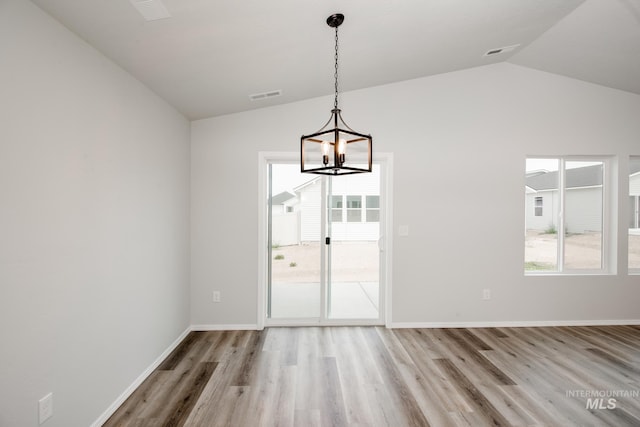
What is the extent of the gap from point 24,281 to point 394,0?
2.70 metres

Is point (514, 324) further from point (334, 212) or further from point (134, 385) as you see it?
point (134, 385)

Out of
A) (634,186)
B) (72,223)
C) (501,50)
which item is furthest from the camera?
(634,186)

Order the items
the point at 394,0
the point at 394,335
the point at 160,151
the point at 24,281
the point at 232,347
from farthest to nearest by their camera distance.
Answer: the point at 394,335, the point at 232,347, the point at 160,151, the point at 394,0, the point at 24,281

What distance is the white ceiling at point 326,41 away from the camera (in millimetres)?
1823

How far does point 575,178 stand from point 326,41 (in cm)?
367

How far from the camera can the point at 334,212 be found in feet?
12.2

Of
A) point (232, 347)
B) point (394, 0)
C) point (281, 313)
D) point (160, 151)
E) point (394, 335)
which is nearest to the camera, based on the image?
point (394, 0)

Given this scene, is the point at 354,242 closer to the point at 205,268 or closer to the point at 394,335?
the point at 394,335

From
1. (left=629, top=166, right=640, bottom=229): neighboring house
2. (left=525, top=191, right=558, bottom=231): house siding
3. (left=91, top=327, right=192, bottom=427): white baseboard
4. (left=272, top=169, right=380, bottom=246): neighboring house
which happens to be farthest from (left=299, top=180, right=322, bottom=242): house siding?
(left=629, top=166, right=640, bottom=229): neighboring house

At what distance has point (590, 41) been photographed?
2.86 meters

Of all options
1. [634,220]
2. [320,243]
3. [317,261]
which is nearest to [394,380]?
[317,261]

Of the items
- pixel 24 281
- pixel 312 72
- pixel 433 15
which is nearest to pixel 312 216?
pixel 312 72

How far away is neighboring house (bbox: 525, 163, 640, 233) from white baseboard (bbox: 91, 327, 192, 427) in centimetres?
450

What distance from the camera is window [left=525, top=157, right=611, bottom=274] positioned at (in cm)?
377
